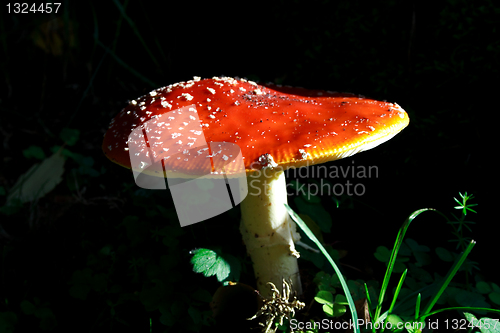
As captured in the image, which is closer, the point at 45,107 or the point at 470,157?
the point at 470,157

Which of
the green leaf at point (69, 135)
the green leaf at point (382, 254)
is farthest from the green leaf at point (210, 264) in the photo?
the green leaf at point (69, 135)

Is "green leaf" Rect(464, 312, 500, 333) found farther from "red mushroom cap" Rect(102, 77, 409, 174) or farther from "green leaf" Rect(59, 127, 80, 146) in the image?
"green leaf" Rect(59, 127, 80, 146)

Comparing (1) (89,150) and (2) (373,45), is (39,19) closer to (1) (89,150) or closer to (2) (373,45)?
(1) (89,150)

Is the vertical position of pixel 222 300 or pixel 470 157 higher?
pixel 470 157

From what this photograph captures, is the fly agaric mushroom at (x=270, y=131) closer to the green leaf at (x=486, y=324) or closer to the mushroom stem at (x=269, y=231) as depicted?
the mushroom stem at (x=269, y=231)

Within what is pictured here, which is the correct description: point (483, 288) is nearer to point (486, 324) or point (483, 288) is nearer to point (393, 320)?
point (486, 324)

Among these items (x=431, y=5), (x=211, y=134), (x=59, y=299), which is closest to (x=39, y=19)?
(x=59, y=299)

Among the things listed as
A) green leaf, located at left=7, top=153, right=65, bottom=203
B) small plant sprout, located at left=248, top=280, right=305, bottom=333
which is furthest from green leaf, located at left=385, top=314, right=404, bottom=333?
green leaf, located at left=7, top=153, right=65, bottom=203
